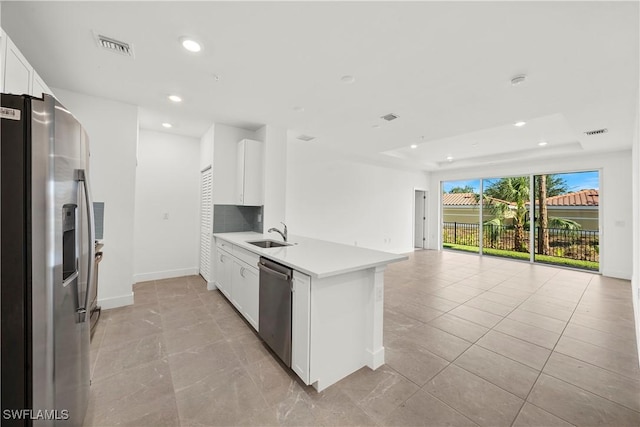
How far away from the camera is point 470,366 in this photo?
2.13 m

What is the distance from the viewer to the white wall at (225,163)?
3941 millimetres

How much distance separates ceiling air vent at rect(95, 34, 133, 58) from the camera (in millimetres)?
1971

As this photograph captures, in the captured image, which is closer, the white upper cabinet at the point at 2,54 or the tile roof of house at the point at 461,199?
the white upper cabinet at the point at 2,54

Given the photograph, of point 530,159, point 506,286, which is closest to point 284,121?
point 506,286

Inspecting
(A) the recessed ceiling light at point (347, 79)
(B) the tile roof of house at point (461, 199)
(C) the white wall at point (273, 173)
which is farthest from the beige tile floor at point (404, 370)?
(B) the tile roof of house at point (461, 199)

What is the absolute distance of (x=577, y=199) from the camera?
590 cm

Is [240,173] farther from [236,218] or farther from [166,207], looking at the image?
[166,207]

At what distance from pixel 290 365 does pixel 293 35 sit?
8.40 ft

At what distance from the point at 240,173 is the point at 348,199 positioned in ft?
10.3

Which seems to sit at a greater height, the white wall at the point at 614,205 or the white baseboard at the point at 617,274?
the white wall at the point at 614,205

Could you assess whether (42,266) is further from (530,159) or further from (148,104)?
(530,159)

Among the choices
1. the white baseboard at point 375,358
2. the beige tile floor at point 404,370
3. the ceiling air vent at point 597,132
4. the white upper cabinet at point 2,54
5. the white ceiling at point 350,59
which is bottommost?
the beige tile floor at point 404,370

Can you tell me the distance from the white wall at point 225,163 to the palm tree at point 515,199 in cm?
705

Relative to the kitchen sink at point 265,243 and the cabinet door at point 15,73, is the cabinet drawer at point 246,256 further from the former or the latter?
the cabinet door at point 15,73
